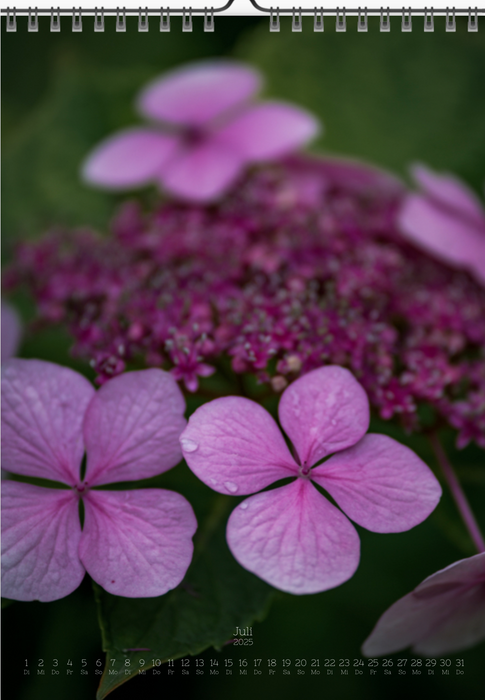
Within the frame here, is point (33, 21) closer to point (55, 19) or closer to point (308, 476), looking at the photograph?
point (55, 19)

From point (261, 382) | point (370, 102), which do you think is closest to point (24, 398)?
point (261, 382)

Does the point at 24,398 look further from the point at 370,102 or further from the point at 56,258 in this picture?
the point at 370,102

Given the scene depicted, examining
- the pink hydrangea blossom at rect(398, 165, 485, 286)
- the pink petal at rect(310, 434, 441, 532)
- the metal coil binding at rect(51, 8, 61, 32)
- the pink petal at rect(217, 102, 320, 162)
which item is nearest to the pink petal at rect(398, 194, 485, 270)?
the pink hydrangea blossom at rect(398, 165, 485, 286)

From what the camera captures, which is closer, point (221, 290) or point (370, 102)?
point (221, 290)

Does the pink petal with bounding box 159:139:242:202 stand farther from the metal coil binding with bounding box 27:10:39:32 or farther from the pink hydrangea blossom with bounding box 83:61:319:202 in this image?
the metal coil binding with bounding box 27:10:39:32

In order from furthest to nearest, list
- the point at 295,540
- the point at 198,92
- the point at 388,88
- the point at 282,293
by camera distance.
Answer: the point at 388,88
the point at 198,92
the point at 282,293
the point at 295,540

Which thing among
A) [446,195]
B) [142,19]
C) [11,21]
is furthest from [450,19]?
[11,21]

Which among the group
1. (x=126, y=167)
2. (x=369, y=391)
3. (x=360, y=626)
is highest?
(x=126, y=167)
